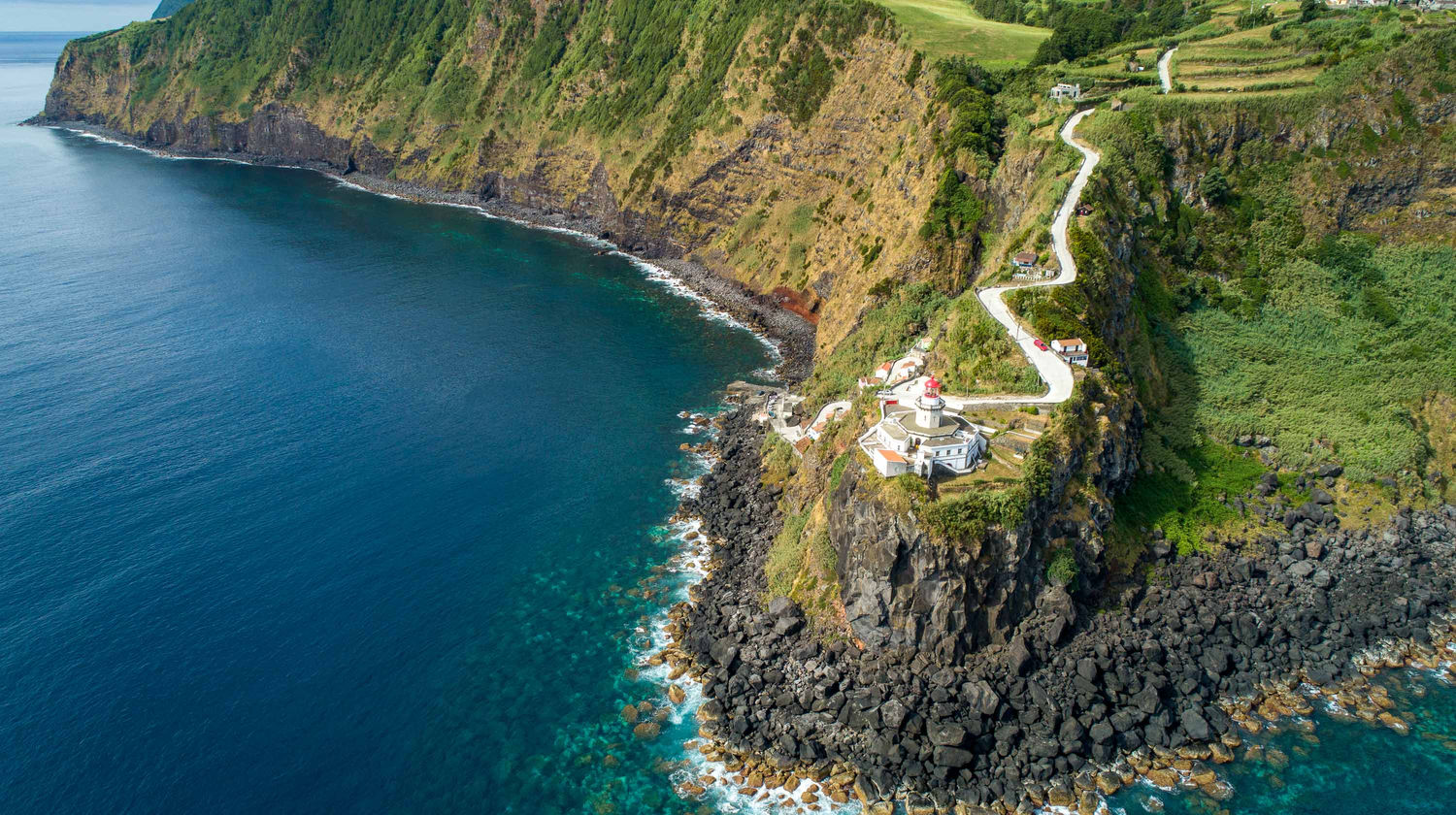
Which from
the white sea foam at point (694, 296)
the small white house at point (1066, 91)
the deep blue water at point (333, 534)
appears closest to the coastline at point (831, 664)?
the deep blue water at point (333, 534)

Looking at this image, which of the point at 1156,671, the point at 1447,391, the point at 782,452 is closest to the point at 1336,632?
the point at 1156,671

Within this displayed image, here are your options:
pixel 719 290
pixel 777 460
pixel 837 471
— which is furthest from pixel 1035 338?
pixel 719 290

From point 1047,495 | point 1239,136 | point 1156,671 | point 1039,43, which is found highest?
point 1039,43

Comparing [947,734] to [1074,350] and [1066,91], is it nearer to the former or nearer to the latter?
[1074,350]

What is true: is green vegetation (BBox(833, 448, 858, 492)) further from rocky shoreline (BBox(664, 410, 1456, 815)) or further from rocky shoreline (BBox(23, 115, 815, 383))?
rocky shoreline (BBox(23, 115, 815, 383))

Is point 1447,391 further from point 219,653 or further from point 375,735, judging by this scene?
point 219,653

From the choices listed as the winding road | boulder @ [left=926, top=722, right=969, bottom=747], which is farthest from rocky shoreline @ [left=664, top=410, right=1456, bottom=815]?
the winding road

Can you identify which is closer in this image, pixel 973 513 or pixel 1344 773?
pixel 1344 773
